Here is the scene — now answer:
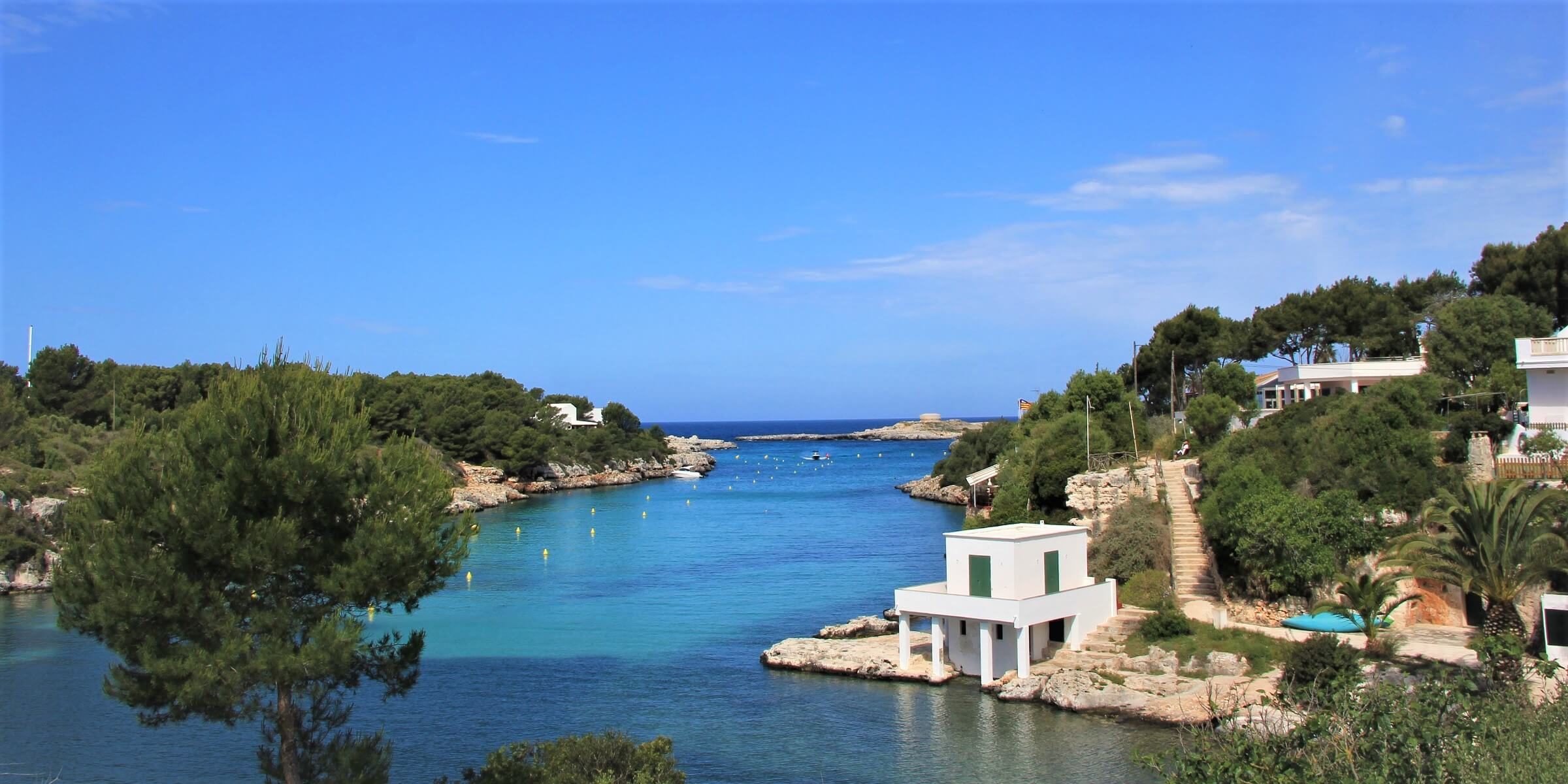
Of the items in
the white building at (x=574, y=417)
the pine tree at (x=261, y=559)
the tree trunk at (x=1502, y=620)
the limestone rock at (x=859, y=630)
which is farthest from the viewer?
the white building at (x=574, y=417)

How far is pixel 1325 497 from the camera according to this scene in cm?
Answer: 2547

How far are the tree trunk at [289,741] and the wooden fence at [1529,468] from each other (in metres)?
25.6

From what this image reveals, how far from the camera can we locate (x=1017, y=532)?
25.2 m

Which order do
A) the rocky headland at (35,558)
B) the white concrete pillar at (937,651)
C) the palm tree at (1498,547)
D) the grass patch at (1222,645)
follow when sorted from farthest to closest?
the rocky headland at (35,558), the white concrete pillar at (937,651), the grass patch at (1222,645), the palm tree at (1498,547)

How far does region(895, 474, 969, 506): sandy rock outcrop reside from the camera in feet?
239

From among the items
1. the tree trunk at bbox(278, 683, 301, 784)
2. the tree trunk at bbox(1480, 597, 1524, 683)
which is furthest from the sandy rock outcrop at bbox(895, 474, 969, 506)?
the tree trunk at bbox(278, 683, 301, 784)

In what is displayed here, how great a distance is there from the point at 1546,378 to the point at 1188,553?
10337mm

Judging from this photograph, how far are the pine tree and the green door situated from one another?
1346cm

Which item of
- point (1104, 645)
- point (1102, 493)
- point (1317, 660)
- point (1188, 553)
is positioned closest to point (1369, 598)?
point (1317, 660)

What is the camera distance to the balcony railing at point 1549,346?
28.1 meters

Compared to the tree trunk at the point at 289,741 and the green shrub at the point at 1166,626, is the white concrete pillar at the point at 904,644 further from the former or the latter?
the tree trunk at the point at 289,741

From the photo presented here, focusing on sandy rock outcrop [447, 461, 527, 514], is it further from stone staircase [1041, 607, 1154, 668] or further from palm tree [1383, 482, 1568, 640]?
palm tree [1383, 482, 1568, 640]

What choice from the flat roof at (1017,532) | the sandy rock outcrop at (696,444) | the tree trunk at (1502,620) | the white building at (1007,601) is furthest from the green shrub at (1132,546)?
the sandy rock outcrop at (696,444)

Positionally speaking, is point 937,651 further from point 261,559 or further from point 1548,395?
point 1548,395
